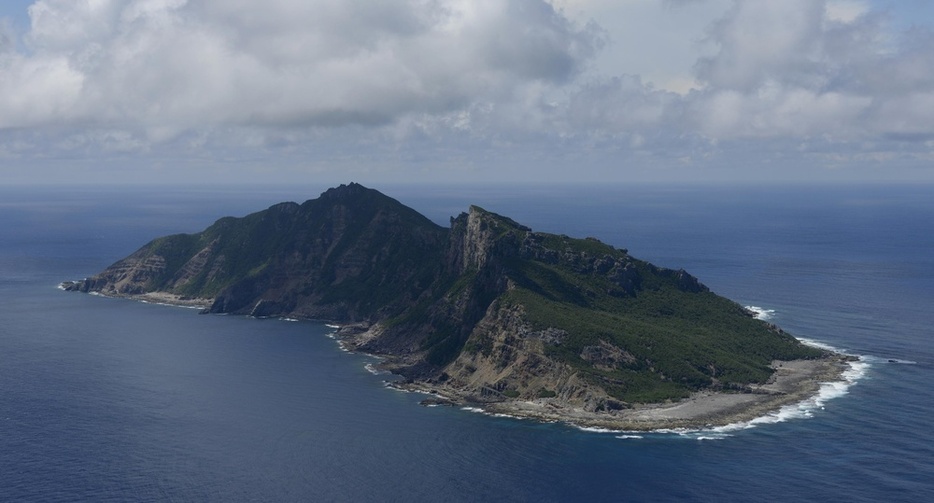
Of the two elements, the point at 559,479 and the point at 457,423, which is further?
the point at 457,423

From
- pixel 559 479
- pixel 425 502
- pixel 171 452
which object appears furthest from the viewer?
pixel 171 452

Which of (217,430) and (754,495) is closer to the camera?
(754,495)

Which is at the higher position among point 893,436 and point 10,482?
point 893,436

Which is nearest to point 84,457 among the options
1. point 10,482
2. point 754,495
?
point 10,482

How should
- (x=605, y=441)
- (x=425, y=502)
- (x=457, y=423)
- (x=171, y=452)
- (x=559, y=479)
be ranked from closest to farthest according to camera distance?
1. (x=425, y=502)
2. (x=559, y=479)
3. (x=171, y=452)
4. (x=605, y=441)
5. (x=457, y=423)

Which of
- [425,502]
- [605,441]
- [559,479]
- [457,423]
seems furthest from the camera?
[457,423]

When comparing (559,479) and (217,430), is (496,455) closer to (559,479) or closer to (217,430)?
(559,479)

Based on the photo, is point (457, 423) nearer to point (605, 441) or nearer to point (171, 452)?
point (605, 441)

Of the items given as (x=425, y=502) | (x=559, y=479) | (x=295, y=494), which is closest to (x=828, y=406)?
(x=559, y=479)

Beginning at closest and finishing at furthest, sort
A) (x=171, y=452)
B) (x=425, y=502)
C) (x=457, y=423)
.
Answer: (x=425, y=502) < (x=171, y=452) < (x=457, y=423)
